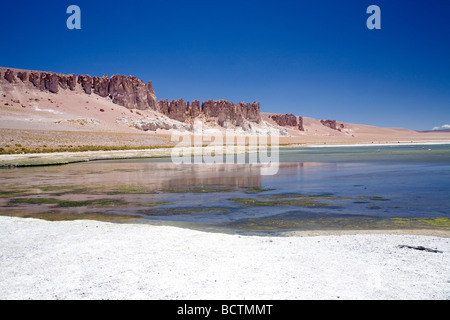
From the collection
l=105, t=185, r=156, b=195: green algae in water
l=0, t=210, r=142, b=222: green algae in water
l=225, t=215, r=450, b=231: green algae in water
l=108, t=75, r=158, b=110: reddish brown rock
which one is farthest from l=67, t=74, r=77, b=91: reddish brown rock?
l=225, t=215, r=450, b=231: green algae in water

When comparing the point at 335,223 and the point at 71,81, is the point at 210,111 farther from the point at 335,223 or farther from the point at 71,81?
the point at 335,223

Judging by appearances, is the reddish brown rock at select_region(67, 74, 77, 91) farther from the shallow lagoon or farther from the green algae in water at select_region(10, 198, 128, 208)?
the green algae in water at select_region(10, 198, 128, 208)

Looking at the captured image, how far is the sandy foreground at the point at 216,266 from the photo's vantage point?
4.31 m

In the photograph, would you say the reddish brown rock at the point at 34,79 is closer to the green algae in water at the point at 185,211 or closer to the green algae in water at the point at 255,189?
the green algae in water at the point at 255,189

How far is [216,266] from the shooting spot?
522 cm

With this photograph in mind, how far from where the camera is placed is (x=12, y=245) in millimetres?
6598

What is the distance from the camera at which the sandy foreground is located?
4.31m

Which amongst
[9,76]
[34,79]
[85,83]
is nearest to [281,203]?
[9,76]

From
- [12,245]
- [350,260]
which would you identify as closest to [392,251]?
[350,260]

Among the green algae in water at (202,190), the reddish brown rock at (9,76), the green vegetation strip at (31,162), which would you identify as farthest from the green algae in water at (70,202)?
the reddish brown rock at (9,76)

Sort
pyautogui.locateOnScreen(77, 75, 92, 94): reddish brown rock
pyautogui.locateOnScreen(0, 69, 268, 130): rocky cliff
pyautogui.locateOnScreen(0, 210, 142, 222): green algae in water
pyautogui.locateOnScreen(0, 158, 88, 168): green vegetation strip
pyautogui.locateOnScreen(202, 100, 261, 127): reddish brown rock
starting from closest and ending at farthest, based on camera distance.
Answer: pyautogui.locateOnScreen(0, 210, 142, 222): green algae in water, pyautogui.locateOnScreen(0, 158, 88, 168): green vegetation strip, pyautogui.locateOnScreen(0, 69, 268, 130): rocky cliff, pyautogui.locateOnScreen(77, 75, 92, 94): reddish brown rock, pyautogui.locateOnScreen(202, 100, 261, 127): reddish brown rock

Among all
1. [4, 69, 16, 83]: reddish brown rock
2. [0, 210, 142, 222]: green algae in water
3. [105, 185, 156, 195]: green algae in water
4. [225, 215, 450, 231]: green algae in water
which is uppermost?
[4, 69, 16, 83]: reddish brown rock
